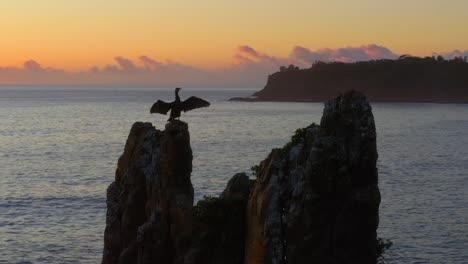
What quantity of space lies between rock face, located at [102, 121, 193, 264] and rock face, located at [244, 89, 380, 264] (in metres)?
5.48

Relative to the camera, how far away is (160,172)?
95.1 ft

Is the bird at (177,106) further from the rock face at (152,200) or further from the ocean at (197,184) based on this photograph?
the ocean at (197,184)

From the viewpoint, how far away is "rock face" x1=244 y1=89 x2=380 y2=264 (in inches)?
875

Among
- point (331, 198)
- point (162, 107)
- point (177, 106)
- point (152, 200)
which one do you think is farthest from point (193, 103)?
point (331, 198)

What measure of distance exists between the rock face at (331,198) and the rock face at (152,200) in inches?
216

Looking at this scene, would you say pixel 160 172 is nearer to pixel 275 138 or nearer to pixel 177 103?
pixel 177 103

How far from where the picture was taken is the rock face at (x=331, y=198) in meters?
22.2

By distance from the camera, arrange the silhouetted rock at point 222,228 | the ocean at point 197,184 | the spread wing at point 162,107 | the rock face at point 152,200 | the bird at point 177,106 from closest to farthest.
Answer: the silhouetted rock at point 222,228, the rock face at point 152,200, the bird at point 177,106, the spread wing at point 162,107, the ocean at point 197,184

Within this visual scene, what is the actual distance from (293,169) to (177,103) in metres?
7.57

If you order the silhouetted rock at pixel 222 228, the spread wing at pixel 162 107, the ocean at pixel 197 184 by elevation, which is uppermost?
the spread wing at pixel 162 107

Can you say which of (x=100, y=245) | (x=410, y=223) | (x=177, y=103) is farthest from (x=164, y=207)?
(x=410, y=223)

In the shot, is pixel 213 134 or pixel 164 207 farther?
pixel 213 134

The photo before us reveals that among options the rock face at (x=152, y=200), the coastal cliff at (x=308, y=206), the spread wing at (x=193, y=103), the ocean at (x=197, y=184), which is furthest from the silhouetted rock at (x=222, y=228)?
the ocean at (x=197, y=184)

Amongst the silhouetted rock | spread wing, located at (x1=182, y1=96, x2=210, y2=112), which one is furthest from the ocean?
the silhouetted rock
